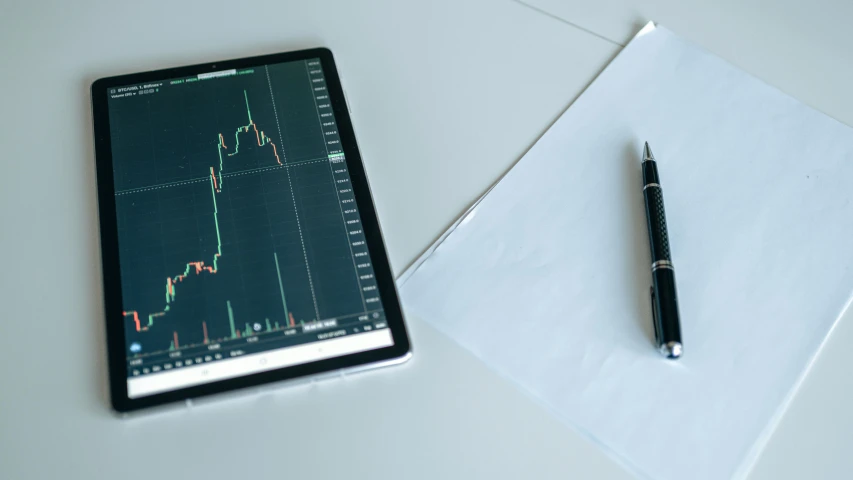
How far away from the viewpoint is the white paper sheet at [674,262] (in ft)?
1.79

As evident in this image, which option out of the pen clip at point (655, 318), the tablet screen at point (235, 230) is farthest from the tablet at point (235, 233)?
the pen clip at point (655, 318)

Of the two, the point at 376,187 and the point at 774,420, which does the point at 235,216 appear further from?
the point at 774,420

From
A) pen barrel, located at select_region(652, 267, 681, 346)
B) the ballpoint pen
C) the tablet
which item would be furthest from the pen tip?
the tablet

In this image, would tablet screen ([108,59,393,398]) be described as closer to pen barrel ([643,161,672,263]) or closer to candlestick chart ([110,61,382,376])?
candlestick chart ([110,61,382,376])

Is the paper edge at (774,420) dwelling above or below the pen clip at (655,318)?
below

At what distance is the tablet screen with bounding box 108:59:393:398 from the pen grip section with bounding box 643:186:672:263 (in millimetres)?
248

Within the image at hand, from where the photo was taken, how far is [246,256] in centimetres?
59

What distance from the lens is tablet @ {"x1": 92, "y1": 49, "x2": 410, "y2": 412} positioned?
1.77ft

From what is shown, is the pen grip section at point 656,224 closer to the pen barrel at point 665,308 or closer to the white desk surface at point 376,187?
the pen barrel at point 665,308

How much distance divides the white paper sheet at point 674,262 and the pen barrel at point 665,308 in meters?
0.01

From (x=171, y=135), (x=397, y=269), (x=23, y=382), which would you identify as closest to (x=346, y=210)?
(x=397, y=269)

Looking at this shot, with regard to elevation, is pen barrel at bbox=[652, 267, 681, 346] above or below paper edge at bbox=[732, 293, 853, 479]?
above

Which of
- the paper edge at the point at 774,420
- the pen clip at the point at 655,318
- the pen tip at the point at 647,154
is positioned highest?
the pen tip at the point at 647,154

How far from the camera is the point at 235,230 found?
603 mm
